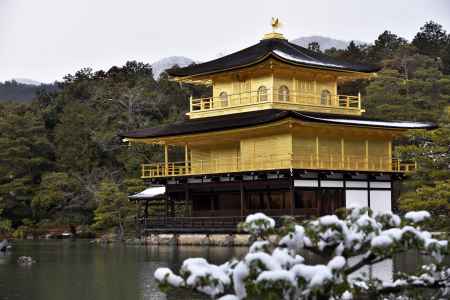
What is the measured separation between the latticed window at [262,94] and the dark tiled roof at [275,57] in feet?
4.73

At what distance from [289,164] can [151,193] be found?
35.0 feet

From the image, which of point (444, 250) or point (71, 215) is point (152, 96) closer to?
point (71, 215)

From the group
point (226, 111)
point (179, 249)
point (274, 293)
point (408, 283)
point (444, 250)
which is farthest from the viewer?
point (226, 111)

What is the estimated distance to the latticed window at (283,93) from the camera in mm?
40906

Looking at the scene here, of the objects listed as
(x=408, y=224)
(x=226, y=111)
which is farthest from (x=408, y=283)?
(x=226, y=111)

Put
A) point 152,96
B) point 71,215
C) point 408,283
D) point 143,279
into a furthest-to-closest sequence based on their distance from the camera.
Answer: point 152,96
point 71,215
point 143,279
point 408,283

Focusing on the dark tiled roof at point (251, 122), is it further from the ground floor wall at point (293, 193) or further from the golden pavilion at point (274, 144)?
the ground floor wall at point (293, 193)

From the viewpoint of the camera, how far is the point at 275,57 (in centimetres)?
3862

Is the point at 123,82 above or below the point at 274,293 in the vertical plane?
above

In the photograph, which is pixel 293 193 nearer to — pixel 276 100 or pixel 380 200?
pixel 380 200

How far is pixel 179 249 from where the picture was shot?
37.1 meters

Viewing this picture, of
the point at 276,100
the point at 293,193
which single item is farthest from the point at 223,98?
the point at 293,193

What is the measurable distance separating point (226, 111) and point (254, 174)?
510 centimetres

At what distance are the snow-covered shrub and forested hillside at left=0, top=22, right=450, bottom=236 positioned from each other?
35.1m
